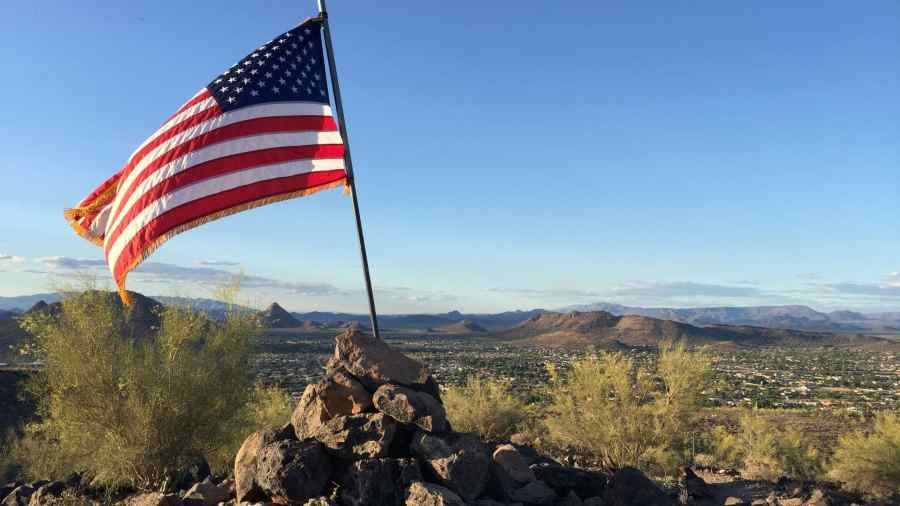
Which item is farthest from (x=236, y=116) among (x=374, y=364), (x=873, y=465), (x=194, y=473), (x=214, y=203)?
(x=873, y=465)

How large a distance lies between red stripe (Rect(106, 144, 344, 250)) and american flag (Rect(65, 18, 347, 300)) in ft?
0.06

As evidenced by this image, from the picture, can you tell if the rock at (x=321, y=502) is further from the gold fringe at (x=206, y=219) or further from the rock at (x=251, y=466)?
the gold fringe at (x=206, y=219)

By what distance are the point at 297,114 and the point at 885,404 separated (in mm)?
54762

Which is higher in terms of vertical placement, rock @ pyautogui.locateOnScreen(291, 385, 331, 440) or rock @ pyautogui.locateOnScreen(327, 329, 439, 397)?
rock @ pyautogui.locateOnScreen(327, 329, 439, 397)

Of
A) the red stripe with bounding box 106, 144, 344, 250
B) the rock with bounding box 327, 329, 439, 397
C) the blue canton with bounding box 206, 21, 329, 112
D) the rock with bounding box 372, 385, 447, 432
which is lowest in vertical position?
the rock with bounding box 372, 385, 447, 432

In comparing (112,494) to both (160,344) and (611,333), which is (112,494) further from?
(611,333)

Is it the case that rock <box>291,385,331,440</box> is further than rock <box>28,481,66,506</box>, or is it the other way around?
rock <box>28,481,66,506</box>

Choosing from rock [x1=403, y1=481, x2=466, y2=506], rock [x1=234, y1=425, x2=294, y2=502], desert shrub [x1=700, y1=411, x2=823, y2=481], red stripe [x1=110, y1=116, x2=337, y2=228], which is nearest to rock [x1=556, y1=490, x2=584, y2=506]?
rock [x1=403, y1=481, x2=466, y2=506]

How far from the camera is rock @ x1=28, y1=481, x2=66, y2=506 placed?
11.2 metres

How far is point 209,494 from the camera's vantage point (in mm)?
9633

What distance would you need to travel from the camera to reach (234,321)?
1631cm

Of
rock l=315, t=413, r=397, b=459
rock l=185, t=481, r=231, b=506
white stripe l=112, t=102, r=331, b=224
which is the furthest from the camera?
white stripe l=112, t=102, r=331, b=224

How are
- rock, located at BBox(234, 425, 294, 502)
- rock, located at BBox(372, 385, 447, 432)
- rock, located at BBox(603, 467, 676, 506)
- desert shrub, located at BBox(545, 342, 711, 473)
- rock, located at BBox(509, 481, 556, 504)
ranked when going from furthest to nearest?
desert shrub, located at BBox(545, 342, 711, 473), rock, located at BBox(603, 467, 676, 506), rock, located at BBox(509, 481, 556, 504), rock, located at BBox(372, 385, 447, 432), rock, located at BBox(234, 425, 294, 502)

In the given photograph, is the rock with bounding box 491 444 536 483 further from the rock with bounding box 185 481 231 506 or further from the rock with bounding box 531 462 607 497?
the rock with bounding box 185 481 231 506
